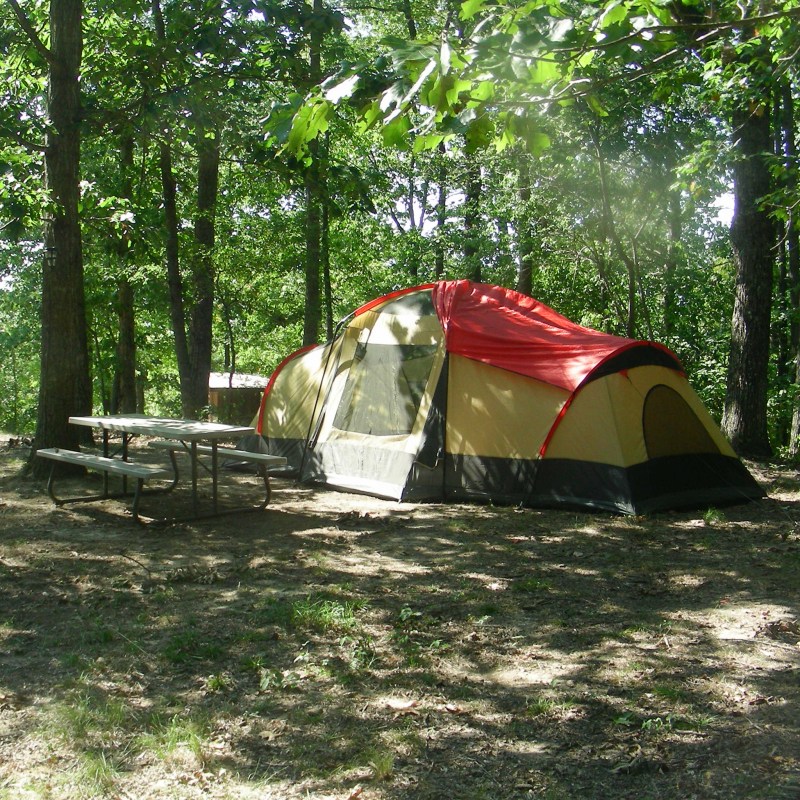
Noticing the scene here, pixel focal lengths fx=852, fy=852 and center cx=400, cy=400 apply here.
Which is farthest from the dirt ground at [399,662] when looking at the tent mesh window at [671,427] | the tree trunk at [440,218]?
the tree trunk at [440,218]

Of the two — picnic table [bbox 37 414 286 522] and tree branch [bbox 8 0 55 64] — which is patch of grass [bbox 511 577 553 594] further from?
tree branch [bbox 8 0 55 64]

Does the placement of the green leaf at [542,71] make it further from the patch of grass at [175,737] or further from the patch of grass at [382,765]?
the patch of grass at [175,737]

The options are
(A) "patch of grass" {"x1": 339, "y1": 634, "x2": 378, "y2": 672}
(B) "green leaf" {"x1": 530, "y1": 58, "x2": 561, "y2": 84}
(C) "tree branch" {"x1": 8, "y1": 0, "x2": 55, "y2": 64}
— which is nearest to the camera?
(B) "green leaf" {"x1": 530, "y1": 58, "x2": 561, "y2": 84}

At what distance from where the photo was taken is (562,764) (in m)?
3.04

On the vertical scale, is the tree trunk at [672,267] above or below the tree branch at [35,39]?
below

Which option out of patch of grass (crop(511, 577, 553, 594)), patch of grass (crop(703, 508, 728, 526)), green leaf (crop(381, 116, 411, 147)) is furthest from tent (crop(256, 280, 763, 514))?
green leaf (crop(381, 116, 411, 147))

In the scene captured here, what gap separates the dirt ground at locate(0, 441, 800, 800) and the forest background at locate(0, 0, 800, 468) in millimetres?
2343

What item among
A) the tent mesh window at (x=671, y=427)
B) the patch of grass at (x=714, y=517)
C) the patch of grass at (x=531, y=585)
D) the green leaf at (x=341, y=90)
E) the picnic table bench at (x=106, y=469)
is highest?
the green leaf at (x=341, y=90)

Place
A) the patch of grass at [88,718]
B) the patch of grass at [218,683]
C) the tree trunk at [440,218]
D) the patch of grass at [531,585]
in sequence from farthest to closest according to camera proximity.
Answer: the tree trunk at [440,218] → the patch of grass at [531,585] → the patch of grass at [218,683] → the patch of grass at [88,718]

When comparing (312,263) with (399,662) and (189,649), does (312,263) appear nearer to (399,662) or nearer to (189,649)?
(189,649)

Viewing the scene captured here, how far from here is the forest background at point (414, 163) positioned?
12.0 ft

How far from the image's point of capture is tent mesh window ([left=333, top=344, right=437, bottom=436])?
27.5 ft

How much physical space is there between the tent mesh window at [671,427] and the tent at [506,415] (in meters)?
0.01

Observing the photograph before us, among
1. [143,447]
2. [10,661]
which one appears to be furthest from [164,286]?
[10,661]
